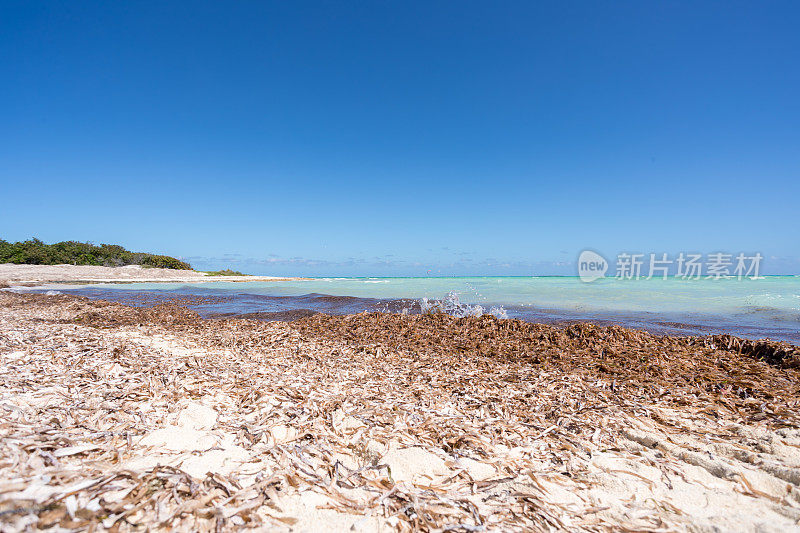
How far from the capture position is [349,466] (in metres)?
2.55

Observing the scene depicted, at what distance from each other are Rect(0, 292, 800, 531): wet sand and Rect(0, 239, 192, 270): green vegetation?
55.0 m

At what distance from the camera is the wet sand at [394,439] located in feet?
6.25

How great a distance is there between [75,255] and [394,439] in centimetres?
6239

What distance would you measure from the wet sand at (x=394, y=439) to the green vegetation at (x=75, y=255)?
54994mm

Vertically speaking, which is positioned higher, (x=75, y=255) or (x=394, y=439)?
(x=75, y=255)

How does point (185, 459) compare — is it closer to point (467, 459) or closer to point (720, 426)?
point (467, 459)

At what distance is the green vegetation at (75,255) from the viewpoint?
43.7 m

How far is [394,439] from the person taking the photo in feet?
9.68

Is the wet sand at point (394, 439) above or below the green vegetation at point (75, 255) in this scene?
below

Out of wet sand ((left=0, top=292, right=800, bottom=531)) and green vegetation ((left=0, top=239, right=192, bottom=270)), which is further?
green vegetation ((left=0, top=239, right=192, bottom=270))

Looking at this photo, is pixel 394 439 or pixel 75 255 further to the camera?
pixel 75 255

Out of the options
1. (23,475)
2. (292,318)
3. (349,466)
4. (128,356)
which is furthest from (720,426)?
(292,318)

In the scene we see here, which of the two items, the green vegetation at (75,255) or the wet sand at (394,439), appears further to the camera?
the green vegetation at (75,255)

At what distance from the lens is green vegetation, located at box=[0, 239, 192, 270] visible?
43656mm
